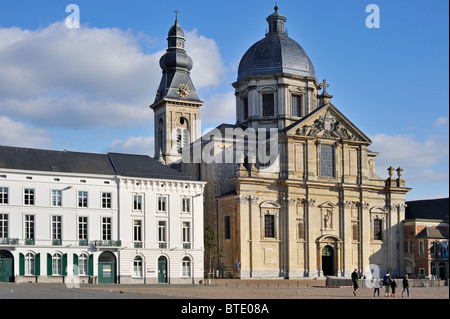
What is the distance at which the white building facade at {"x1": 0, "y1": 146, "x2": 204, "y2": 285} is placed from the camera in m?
58.6

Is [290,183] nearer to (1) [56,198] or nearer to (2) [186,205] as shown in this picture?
(2) [186,205]

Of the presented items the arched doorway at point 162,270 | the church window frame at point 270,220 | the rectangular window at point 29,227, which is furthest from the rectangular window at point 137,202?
the church window frame at point 270,220

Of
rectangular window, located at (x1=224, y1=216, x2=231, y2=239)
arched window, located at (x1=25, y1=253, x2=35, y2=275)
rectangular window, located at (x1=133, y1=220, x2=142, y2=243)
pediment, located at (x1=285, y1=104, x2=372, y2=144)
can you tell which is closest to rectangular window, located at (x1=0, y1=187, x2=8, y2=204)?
arched window, located at (x1=25, y1=253, x2=35, y2=275)

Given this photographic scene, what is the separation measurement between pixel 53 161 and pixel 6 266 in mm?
9627

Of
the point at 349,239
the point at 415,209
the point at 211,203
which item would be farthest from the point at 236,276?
the point at 415,209

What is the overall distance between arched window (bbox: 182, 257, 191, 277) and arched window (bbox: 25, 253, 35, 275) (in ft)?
43.8

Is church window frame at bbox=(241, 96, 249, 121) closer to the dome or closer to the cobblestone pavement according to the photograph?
the dome

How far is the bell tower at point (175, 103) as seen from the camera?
366 ft

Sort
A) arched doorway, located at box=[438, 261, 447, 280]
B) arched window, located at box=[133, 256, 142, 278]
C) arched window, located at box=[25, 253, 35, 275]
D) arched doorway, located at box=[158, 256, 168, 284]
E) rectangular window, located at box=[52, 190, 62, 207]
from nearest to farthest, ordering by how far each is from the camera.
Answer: arched window, located at box=[25, 253, 35, 275], rectangular window, located at box=[52, 190, 62, 207], arched window, located at box=[133, 256, 142, 278], arched doorway, located at box=[158, 256, 168, 284], arched doorway, located at box=[438, 261, 447, 280]

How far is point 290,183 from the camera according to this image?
76.2 m

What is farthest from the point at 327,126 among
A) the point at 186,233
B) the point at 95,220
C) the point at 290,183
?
the point at 95,220

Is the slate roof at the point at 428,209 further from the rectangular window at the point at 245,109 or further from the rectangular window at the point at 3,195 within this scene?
the rectangular window at the point at 3,195

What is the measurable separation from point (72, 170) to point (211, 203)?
2084 centimetres
